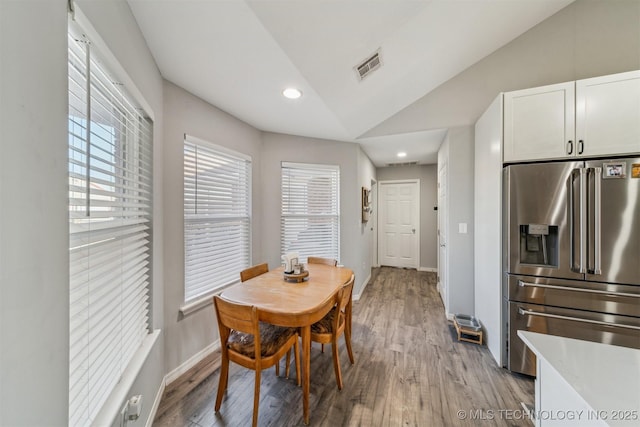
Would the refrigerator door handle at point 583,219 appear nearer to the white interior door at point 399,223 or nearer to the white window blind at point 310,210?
the white window blind at point 310,210

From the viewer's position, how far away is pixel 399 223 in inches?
215

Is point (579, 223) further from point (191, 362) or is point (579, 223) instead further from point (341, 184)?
point (191, 362)

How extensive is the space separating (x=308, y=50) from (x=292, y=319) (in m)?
1.82

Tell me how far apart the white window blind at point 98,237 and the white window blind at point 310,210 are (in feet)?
6.44

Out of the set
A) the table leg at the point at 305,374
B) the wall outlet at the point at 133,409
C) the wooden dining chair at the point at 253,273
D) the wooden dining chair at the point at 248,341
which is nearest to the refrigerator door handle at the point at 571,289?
the table leg at the point at 305,374

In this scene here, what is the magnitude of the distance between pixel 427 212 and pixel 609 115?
3.55 m

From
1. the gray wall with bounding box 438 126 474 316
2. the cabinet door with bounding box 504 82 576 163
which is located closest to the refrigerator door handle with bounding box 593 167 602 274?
the cabinet door with bounding box 504 82 576 163

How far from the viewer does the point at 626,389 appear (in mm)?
683

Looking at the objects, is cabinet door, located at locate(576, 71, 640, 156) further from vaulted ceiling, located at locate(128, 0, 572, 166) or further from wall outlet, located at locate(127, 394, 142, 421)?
wall outlet, located at locate(127, 394, 142, 421)

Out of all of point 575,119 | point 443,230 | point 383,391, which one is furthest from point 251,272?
point 575,119

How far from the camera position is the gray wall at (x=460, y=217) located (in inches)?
107

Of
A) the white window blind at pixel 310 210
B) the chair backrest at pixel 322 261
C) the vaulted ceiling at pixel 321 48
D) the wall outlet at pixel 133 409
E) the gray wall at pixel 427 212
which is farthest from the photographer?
the gray wall at pixel 427 212

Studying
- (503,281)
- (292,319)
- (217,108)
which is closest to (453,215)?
(503,281)

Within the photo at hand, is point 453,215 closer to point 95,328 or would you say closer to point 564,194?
point 564,194
